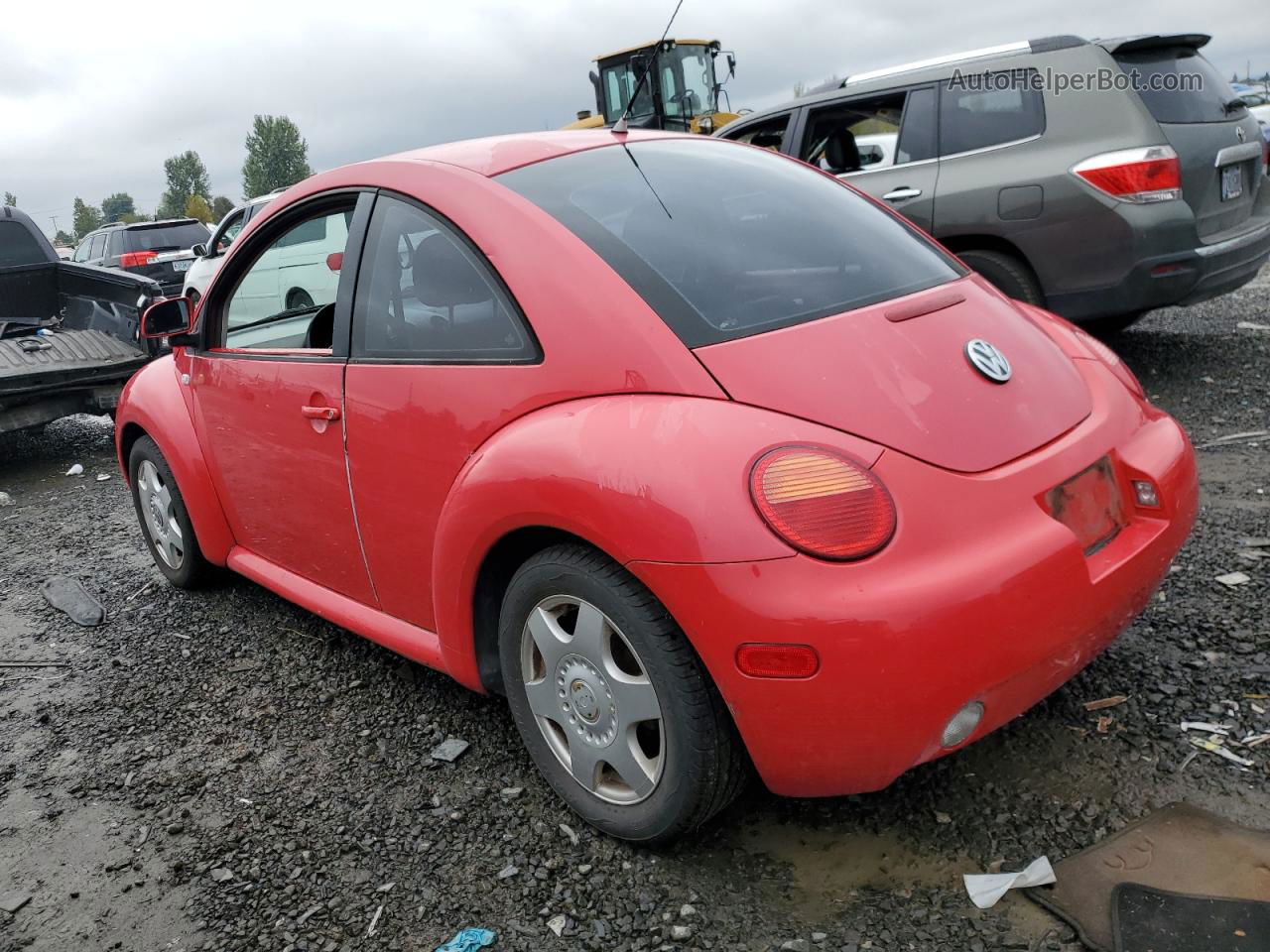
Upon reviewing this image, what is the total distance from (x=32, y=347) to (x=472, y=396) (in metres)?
6.15

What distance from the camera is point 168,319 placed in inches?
152

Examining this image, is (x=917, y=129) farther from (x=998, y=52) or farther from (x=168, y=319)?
(x=168, y=319)

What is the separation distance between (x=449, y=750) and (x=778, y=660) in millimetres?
1341

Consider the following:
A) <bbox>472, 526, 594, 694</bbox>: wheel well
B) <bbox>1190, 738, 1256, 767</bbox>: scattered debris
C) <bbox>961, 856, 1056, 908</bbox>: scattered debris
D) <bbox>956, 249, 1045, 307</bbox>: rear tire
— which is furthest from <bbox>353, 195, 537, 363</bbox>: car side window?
<bbox>956, 249, 1045, 307</bbox>: rear tire

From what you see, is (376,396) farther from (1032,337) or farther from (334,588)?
(1032,337)

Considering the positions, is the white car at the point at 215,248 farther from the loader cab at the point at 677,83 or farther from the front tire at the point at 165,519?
the front tire at the point at 165,519

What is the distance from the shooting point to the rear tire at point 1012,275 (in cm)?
568

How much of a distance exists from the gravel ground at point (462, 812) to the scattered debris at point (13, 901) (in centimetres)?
2

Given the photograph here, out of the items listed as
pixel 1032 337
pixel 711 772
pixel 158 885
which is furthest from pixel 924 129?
pixel 158 885

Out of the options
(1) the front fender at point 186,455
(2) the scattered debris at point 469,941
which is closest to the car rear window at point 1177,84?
(1) the front fender at point 186,455

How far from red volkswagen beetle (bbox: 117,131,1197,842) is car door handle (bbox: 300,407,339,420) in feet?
0.04

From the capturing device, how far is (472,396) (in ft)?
8.09

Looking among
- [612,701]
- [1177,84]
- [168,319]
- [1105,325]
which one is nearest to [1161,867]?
[612,701]

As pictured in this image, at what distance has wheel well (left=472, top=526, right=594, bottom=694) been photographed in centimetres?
238
